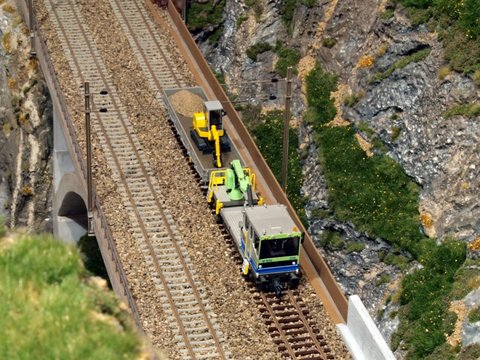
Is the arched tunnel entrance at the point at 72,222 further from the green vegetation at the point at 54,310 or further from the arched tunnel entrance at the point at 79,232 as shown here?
the green vegetation at the point at 54,310

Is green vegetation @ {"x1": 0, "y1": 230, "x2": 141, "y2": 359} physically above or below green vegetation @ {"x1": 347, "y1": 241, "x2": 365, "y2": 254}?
above

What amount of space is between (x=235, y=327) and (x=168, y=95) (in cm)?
1432

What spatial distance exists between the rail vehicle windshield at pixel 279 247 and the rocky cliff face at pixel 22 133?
82.9ft

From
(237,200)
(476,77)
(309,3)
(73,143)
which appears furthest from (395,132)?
(73,143)

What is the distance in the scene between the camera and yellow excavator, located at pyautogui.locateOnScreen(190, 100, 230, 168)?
37.7 meters

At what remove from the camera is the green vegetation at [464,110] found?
38.8 metres

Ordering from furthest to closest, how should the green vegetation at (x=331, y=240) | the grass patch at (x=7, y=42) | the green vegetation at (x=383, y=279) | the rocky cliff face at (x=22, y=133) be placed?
1. the grass patch at (x=7, y=42)
2. the rocky cliff face at (x=22, y=133)
3. the green vegetation at (x=331, y=240)
4. the green vegetation at (x=383, y=279)

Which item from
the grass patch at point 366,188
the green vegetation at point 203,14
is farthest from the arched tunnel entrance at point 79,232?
the green vegetation at point 203,14

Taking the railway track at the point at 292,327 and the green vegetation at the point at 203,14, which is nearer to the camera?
the railway track at the point at 292,327

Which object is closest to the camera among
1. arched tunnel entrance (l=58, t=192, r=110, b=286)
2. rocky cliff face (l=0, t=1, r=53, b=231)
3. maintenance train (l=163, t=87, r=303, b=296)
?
maintenance train (l=163, t=87, r=303, b=296)

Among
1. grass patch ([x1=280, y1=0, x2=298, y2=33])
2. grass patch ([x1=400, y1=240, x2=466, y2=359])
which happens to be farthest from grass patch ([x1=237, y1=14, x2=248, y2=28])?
grass patch ([x1=400, y1=240, x2=466, y2=359])

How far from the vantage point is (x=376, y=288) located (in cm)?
3894

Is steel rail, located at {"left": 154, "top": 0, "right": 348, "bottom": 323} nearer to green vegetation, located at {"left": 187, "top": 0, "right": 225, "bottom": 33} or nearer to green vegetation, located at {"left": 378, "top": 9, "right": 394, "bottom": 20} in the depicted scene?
green vegetation, located at {"left": 187, "top": 0, "right": 225, "bottom": 33}

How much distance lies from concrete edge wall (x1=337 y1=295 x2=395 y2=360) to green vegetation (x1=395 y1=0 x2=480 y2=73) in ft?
47.2
